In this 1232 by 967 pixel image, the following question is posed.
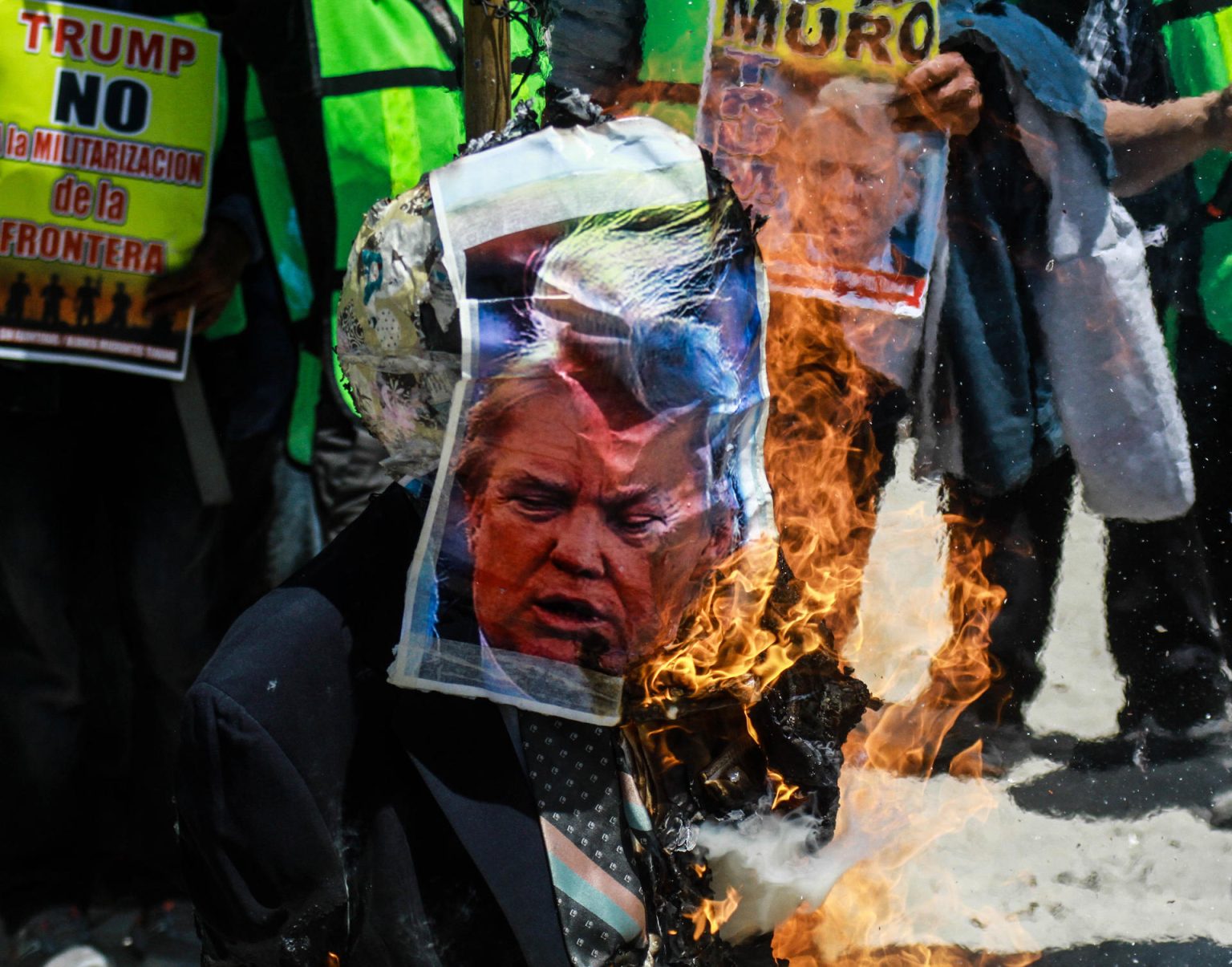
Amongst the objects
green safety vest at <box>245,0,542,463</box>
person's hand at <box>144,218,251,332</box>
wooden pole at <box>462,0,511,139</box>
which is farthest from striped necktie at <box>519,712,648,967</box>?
person's hand at <box>144,218,251,332</box>

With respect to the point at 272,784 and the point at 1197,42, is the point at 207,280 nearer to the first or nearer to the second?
the point at 272,784

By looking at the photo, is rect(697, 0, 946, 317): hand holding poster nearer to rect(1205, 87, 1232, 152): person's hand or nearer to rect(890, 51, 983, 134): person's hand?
rect(890, 51, 983, 134): person's hand

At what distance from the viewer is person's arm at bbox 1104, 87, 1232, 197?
2740mm

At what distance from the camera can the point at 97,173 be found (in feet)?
8.02

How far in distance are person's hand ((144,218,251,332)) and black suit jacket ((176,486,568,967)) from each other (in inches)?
46.1

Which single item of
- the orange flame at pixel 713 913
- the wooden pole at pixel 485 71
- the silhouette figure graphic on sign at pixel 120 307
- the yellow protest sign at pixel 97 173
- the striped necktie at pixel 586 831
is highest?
the wooden pole at pixel 485 71

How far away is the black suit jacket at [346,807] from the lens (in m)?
1.48

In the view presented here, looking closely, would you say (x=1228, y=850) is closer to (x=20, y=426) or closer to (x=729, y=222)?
(x=729, y=222)

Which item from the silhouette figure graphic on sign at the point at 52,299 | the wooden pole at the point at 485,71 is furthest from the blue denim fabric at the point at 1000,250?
the silhouette figure graphic on sign at the point at 52,299

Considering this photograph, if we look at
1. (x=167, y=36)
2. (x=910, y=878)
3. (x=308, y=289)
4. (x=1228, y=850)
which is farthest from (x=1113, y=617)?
(x=167, y=36)

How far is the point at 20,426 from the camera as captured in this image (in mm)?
2576

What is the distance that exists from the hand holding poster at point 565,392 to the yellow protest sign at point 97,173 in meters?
1.16

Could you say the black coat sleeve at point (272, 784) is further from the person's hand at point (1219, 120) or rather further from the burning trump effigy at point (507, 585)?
the person's hand at point (1219, 120)

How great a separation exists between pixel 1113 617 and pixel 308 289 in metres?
1.91
